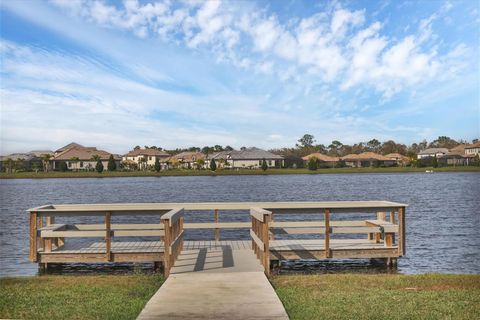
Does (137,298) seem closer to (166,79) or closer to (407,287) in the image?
(407,287)

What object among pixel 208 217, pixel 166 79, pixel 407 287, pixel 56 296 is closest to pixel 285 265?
pixel 407 287

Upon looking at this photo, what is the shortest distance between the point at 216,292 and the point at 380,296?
304cm

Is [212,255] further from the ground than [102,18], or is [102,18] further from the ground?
[102,18]

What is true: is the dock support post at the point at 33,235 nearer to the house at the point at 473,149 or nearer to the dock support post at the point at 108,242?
the dock support post at the point at 108,242

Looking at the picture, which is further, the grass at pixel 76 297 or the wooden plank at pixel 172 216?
the wooden plank at pixel 172 216

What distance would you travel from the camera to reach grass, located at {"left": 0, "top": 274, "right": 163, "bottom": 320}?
25.8 ft

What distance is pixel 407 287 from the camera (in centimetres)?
985

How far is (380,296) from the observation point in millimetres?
8836

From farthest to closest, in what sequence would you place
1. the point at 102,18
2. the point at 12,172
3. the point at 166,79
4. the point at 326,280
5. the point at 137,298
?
the point at 12,172, the point at 166,79, the point at 102,18, the point at 326,280, the point at 137,298

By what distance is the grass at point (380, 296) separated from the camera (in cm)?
771

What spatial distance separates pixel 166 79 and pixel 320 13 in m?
11.2

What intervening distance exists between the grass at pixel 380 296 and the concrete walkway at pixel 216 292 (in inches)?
16.8

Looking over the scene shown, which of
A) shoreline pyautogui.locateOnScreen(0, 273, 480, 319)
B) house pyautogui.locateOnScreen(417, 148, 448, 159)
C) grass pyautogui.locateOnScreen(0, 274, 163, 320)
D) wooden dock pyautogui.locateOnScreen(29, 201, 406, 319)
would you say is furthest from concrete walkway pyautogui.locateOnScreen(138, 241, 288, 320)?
house pyautogui.locateOnScreen(417, 148, 448, 159)

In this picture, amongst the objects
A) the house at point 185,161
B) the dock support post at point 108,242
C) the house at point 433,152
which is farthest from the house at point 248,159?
the dock support post at point 108,242
